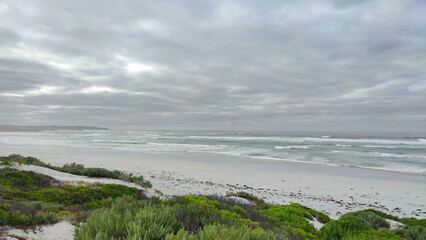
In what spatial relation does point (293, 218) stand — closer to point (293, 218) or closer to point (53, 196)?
point (293, 218)

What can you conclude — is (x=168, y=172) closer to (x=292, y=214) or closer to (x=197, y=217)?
(x=292, y=214)

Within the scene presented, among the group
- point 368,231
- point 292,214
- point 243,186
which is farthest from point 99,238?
point 243,186

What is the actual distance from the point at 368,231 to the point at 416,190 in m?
15.9

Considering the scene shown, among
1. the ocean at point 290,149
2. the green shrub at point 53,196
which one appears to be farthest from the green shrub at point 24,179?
the ocean at point 290,149

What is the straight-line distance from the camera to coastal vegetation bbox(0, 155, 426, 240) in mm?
3107

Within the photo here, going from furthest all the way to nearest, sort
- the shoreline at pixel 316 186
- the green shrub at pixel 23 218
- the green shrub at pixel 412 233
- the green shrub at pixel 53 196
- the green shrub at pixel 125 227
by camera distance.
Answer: the shoreline at pixel 316 186, the green shrub at pixel 53 196, the green shrub at pixel 412 233, the green shrub at pixel 23 218, the green shrub at pixel 125 227

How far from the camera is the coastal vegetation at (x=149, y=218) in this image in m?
3.11

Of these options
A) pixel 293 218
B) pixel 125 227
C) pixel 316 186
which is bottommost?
pixel 316 186

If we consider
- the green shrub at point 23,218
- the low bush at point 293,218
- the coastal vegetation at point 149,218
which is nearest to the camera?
the coastal vegetation at point 149,218

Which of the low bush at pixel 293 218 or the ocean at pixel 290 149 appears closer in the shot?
the low bush at pixel 293 218

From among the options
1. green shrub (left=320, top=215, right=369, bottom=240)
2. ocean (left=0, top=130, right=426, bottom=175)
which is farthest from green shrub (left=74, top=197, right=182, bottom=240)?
ocean (left=0, top=130, right=426, bottom=175)

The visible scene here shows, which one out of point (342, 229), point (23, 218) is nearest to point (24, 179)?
point (23, 218)

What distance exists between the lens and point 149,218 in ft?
11.2

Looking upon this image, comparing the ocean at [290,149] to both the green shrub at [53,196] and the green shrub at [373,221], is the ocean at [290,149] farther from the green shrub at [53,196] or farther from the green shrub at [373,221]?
the green shrub at [53,196]
